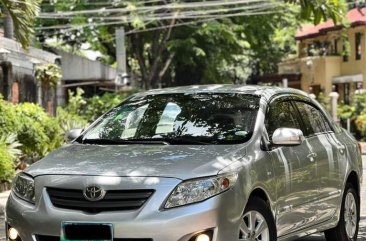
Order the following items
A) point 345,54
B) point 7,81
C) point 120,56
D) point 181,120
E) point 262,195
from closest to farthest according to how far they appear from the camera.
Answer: point 262,195, point 181,120, point 7,81, point 120,56, point 345,54

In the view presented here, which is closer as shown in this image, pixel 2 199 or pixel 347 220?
pixel 347 220

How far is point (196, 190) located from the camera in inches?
206

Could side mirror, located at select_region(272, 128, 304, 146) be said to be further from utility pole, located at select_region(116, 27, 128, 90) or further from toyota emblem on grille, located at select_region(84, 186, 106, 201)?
utility pole, located at select_region(116, 27, 128, 90)

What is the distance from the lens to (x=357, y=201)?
26.0 feet

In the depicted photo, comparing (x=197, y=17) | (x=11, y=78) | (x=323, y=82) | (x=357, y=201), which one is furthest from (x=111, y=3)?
(x=357, y=201)

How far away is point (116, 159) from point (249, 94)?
5.56 ft

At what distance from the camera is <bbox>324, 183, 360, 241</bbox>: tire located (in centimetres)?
746

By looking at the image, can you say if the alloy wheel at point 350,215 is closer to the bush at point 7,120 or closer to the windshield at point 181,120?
the windshield at point 181,120

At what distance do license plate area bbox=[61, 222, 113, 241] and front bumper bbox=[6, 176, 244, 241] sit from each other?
0.12ft

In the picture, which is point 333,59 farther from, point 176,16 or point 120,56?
point 120,56

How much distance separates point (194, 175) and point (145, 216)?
0.46 meters

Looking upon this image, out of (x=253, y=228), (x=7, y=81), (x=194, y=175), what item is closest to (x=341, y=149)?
(x=253, y=228)

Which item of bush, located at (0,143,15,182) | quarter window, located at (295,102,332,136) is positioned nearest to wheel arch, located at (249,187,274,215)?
quarter window, located at (295,102,332,136)

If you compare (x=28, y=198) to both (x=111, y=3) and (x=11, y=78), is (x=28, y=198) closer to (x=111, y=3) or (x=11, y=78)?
(x=11, y=78)
